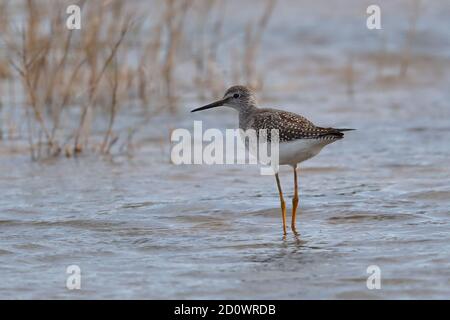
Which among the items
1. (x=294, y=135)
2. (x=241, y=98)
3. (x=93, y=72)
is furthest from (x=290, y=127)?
(x=93, y=72)

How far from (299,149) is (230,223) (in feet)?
2.94

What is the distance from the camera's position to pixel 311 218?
25.5 feet

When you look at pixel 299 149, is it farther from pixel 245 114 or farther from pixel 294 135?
pixel 245 114

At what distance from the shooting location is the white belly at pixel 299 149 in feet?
23.5

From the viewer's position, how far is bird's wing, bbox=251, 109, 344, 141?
279 inches

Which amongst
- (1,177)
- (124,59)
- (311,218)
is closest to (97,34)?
(124,59)

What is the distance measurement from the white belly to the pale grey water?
1.92ft

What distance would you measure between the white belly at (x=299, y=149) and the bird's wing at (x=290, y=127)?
0.13 ft

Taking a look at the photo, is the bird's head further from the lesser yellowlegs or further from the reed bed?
the reed bed

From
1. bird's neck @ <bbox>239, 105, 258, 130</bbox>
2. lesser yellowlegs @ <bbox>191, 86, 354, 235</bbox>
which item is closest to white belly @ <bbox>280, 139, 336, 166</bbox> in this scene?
lesser yellowlegs @ <bbox>191, 86, 354, 235</bbox>

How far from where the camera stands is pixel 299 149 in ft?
23.6

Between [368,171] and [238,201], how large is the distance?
173 cm
